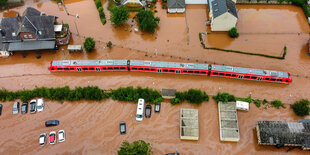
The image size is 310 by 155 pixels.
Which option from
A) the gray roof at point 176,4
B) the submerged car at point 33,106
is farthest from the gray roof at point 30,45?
the gray roof at point 176,4

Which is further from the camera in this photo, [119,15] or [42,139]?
[119,15]

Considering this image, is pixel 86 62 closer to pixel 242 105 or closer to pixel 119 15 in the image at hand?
pixel 119 15

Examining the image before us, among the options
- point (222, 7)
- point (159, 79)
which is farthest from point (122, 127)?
point (222, 7)

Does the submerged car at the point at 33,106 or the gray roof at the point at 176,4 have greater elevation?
the gray roof at the point at 176,4

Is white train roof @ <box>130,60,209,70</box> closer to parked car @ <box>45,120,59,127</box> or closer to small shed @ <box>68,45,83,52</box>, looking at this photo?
small shed @ <box>68,45,83,52</box>

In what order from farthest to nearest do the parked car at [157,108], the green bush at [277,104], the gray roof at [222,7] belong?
the gray roof at [222,7] → the green bush at [277,104] → the parked car at [157,108]

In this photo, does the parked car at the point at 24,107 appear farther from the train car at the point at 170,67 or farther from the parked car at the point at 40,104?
the train car at the point at 170,67

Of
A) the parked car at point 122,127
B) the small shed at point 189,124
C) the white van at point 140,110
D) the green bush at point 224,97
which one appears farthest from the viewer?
the green bush at point 224,97
